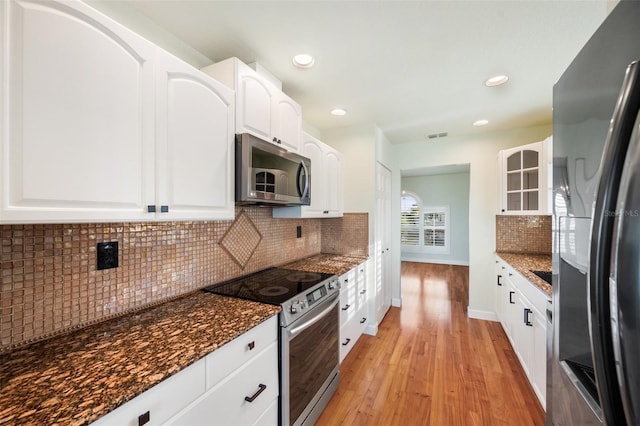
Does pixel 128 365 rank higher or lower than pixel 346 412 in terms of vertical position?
higher

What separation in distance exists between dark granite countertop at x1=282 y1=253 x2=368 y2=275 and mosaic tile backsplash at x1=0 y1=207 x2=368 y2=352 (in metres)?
0.80

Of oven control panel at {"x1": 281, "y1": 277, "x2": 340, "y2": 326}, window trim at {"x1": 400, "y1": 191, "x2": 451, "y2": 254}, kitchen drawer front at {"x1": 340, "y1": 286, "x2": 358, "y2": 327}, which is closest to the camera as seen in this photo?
oven control panel at {"x1": 281, "y1": 277, "x2": 340, "y2": 326}

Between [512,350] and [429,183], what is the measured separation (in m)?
5.20

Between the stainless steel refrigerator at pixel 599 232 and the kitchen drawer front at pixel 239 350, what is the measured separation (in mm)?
1164

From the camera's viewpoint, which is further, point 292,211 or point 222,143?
point 292,211

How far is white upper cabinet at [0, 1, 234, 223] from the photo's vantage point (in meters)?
0.79

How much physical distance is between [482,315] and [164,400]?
3812 millimetres

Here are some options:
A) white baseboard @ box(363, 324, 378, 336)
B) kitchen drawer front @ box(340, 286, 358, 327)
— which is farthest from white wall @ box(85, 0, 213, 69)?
white baseboard @ box(363, 324, 378, 336)

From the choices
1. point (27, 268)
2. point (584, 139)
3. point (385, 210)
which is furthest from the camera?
point (385, 210)

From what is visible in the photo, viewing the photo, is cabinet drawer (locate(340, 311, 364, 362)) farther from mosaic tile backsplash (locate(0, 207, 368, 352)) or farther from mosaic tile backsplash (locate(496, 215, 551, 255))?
mosaic tile backsplash (locate(496, 215, 551, 255))

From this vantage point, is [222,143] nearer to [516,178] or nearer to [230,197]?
[230,197]

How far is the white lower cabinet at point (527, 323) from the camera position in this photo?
1.73 m

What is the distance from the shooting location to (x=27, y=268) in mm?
1017

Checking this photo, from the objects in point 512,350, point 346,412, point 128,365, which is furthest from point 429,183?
point 128,365
